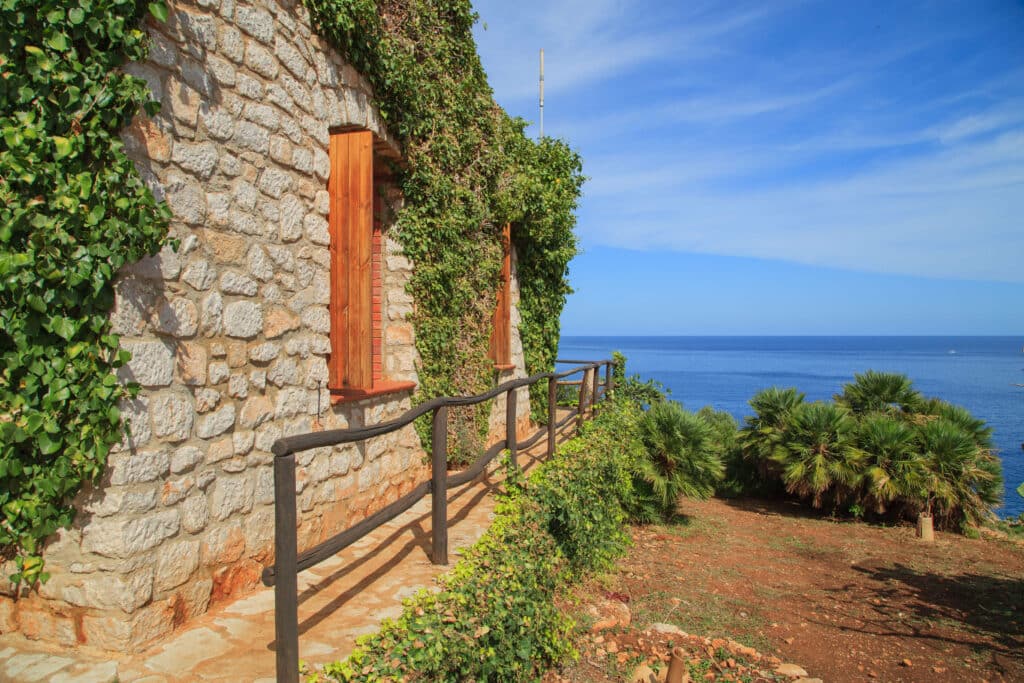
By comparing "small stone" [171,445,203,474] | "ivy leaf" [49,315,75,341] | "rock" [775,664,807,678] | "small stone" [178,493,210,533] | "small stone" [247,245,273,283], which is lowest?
"rock" [775,664,807,678]

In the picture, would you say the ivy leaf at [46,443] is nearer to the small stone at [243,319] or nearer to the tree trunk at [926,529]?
the small stone at [243,319]

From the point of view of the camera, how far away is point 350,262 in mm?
4109

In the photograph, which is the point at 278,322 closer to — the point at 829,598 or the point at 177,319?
the point at 177,319

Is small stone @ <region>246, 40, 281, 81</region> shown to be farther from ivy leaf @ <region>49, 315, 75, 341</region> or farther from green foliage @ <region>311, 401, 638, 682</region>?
green foliage @ <region>311, 401, 638, 682</region>

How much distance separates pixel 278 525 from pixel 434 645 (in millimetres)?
827

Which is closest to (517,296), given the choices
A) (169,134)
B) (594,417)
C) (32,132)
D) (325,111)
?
(594,417)

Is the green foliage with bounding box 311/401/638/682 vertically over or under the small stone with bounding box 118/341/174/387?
under

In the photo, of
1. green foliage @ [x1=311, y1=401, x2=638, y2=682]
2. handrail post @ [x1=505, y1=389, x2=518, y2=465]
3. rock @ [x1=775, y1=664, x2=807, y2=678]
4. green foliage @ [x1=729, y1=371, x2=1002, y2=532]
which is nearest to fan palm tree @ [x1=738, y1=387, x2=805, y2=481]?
green foliage @ [x1=729, y1=371, x2=1002, y2=532]

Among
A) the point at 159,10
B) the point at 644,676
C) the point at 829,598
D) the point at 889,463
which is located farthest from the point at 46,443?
the point at 889,463

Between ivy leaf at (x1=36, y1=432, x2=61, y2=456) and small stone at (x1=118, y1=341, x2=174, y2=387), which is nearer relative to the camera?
ivy leaf at (x1=36, y1=432, x2=61, y2=456)

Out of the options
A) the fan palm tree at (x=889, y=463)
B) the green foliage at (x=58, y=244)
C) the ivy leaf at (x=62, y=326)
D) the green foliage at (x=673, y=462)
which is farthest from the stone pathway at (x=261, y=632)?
the fan palm tree at (x=889, y=463)

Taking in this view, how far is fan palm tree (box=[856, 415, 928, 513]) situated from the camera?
27.1ft

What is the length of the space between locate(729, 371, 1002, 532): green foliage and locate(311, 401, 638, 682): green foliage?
402 cm

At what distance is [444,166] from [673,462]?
14.7 feet
